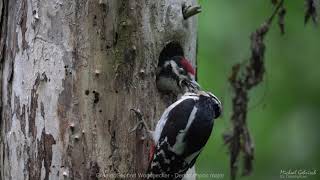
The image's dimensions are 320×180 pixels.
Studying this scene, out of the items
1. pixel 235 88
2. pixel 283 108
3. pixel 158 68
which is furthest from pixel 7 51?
A: pixel 283 108

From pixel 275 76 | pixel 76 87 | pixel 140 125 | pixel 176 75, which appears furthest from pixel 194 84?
pixel 275 76

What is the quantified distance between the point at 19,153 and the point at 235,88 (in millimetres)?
1832

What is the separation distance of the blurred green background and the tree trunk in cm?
171

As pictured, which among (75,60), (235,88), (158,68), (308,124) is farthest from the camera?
(308,124)

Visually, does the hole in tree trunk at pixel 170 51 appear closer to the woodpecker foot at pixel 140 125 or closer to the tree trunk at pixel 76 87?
the tree trunk at pixel 76 87

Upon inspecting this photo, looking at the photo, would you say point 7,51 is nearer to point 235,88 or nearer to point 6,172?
point 6,172

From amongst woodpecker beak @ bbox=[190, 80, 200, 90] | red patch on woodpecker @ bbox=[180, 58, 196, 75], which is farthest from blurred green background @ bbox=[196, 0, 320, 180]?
red patch on woodpecker @ bbox=[180, 58, 196, 75]

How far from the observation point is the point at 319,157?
5930 millimetres

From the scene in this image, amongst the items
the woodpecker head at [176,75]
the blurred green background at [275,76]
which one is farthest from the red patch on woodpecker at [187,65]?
the blurred green background at [275,76]

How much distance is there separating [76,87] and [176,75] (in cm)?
77

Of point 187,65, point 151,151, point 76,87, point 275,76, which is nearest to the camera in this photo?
point 76,87

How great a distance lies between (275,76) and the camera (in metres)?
6.08

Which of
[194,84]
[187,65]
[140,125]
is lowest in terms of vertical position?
[140,125]

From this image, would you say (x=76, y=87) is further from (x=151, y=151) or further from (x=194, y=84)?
(x=194, y=84)
